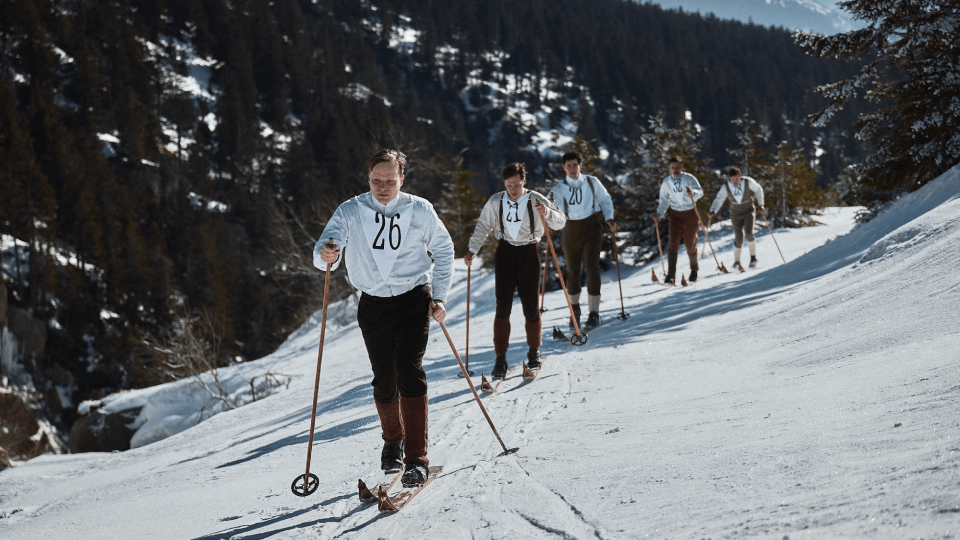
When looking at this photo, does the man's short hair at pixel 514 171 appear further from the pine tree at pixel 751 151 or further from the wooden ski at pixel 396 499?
the pine tree at pixel 751 151

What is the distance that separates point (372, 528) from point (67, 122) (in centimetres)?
7216

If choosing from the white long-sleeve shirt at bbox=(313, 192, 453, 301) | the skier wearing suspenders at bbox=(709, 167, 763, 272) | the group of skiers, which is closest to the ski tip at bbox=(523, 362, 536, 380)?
the group of skiers

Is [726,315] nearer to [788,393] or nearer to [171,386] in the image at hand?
[788,393]

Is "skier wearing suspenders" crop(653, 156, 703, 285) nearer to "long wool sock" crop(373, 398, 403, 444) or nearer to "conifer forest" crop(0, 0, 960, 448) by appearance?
"conifer forest" crop(0, 0, 960, 448)

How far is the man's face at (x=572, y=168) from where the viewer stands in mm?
6906

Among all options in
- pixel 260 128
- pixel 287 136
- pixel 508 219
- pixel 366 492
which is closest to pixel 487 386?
pixel 508 219

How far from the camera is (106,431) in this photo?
1338cm

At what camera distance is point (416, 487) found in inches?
132

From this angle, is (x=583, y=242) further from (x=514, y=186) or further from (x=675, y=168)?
(x=675, y=168)

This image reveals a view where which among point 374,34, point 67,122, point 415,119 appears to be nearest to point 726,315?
point 67,122

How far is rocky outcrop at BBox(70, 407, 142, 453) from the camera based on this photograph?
13320 millimetres

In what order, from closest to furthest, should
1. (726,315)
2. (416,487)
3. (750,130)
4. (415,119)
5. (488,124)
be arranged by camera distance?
1. (416,487)
2. (726,315)
3. (750,130)
4. (415,119)
5. (488,124)

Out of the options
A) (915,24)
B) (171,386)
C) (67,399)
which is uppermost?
(915,24)

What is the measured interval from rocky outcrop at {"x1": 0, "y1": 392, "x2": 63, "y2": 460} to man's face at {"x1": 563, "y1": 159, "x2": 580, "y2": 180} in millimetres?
26029
